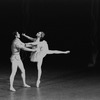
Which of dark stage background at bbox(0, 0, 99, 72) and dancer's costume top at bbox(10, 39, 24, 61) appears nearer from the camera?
dancer's costume top at bbox(10, 39, 24, 61)

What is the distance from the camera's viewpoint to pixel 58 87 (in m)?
11.4

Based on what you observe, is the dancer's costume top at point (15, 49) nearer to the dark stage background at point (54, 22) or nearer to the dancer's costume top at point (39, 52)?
the dancer's costume top at point (39, 52)

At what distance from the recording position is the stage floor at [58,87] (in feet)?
32.1

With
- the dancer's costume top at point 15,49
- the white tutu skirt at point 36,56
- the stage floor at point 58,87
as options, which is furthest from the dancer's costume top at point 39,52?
the stage floor at point 58,87

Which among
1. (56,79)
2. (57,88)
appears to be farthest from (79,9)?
(57,88)

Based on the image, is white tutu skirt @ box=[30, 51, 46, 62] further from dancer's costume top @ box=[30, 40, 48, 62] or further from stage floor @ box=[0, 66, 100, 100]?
stage floor @ box=[0, 66, 100, 100]

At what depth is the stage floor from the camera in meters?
9.79

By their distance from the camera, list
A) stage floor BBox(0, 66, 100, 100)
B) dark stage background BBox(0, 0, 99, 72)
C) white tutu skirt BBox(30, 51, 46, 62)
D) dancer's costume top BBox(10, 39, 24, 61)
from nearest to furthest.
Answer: stage floor BBox(0, 66, 100, 100), dancer's costume top BBox(10, 39, 24, 61), white tutu skirt BBox(30, 51, 46, 62), dark stage background BBox(0, 0, 99, 72)

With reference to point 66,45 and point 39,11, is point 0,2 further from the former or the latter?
point 66,45

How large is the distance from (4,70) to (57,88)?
202 inches

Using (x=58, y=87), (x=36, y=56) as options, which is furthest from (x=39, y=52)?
(x=58, y=87)

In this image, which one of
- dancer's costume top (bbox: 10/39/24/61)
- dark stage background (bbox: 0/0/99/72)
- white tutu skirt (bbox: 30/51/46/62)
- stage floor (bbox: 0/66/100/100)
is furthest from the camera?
dark stage background (bbox: 0/0/99/72)

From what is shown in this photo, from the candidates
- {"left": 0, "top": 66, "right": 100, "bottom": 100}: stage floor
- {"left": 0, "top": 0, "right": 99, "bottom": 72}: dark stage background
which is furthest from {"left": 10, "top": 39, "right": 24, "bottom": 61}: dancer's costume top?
{"left": 0, "top": 0, "right": 99, "bottom": 72}: dark stage background

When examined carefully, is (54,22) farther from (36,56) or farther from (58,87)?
(36,56)
